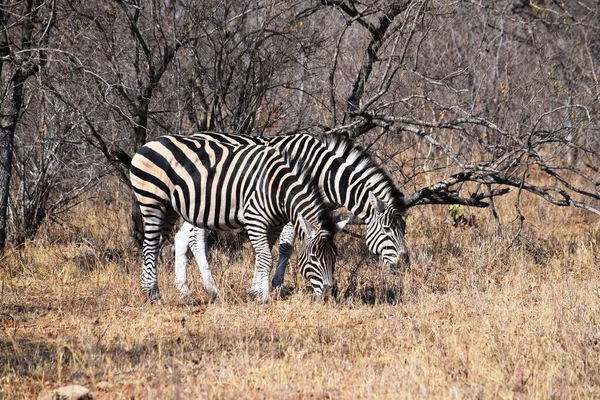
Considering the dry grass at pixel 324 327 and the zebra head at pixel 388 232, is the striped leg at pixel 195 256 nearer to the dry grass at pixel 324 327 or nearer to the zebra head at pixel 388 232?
the dry grass at pixel 324 327

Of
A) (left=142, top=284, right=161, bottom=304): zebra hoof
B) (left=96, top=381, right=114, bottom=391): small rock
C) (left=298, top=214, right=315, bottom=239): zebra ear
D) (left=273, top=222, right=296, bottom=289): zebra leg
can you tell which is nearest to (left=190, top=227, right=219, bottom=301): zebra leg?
(left=142, top=284, right=161, bottom=304): zebra hoof

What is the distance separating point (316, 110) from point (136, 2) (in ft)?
12.2

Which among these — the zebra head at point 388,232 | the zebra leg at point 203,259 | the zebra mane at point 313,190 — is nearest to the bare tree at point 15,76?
the zebra leg at point 203,259

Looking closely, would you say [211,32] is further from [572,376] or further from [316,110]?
[572,376]

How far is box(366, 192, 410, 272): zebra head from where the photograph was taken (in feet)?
28.5

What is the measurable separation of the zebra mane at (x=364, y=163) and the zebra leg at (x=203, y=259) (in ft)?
5.77

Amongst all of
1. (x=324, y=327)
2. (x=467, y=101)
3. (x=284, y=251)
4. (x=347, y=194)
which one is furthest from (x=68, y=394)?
(x=467, y=101)

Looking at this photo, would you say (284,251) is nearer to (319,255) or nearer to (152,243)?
(319,255)

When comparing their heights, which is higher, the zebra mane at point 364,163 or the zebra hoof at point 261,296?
the zebra mane at point 364,163

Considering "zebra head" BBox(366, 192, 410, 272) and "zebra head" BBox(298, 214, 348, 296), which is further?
"zebra head" BBox(366, 192, 410, 272)

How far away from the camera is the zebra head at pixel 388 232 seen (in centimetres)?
868

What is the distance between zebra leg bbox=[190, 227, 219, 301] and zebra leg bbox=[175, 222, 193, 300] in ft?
0.24

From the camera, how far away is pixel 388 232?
8672 mm

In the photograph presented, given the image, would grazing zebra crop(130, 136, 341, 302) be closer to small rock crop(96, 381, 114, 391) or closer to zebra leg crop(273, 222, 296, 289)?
zebra leg crop(273, 222, 296, 289)
